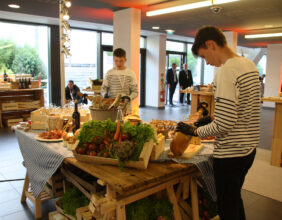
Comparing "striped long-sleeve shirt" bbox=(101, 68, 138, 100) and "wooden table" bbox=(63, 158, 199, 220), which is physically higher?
"striped long-sleeve shirt" bbox=(101, 68, 138, 100)

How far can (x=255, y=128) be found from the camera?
5.39 feet

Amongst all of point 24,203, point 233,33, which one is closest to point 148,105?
point 233,33

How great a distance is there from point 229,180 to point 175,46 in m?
11.4

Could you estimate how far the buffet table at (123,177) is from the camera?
151 centimetres

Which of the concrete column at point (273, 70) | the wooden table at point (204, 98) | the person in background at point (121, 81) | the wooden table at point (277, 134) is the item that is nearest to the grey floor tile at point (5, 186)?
the person in background at point (121, 81)

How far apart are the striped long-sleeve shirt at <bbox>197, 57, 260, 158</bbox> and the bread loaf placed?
156 mm

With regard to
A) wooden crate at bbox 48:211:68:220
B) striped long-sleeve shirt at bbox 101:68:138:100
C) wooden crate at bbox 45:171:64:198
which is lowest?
wooden crate at bbox 48:211:68:220

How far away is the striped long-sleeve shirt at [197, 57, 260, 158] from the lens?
1.54m

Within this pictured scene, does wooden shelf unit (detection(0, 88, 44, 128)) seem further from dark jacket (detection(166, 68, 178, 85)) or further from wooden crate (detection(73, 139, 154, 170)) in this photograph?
wooden crate (detection(73, 139, 154, 170))

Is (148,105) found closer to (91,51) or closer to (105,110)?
(91,51)

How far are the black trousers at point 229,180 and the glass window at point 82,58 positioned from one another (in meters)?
8.22

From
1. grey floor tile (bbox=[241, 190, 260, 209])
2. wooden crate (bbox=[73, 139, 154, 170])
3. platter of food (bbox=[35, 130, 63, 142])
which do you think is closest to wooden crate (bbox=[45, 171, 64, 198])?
platter of food (bbox=[35, 130, 63, 142])

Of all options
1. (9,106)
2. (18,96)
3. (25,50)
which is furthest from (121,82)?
(25,50)

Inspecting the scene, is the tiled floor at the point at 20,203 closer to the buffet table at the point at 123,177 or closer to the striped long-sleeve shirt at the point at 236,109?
the buffet table at the point at 123,177
